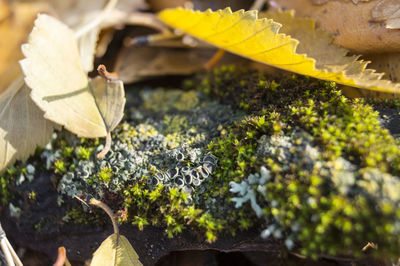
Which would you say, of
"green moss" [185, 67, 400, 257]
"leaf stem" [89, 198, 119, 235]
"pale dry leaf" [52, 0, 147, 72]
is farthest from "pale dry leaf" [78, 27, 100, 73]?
"green moss" [185, 67, 400, 257]

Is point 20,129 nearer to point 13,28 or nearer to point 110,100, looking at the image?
point 110,100

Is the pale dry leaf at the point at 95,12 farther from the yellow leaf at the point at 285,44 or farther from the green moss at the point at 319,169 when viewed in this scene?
the green moss at the point at 319,169

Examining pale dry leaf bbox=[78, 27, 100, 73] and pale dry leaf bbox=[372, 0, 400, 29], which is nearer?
pale dry leaf bbox=[372, 0, 400, 29]

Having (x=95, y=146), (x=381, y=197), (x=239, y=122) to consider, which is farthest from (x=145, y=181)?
(x=381, y=197)

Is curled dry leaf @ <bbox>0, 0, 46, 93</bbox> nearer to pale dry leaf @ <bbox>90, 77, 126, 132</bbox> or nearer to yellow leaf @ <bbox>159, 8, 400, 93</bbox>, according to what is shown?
pale dry leaf @ <bbox>90, 77, 126, 132</bbox>

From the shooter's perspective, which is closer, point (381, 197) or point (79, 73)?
point (381, 197)

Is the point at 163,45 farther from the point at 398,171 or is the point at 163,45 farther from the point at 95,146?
the point at 398,171

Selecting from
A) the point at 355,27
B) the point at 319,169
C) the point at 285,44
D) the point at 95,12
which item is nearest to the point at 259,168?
the point at 319,169
